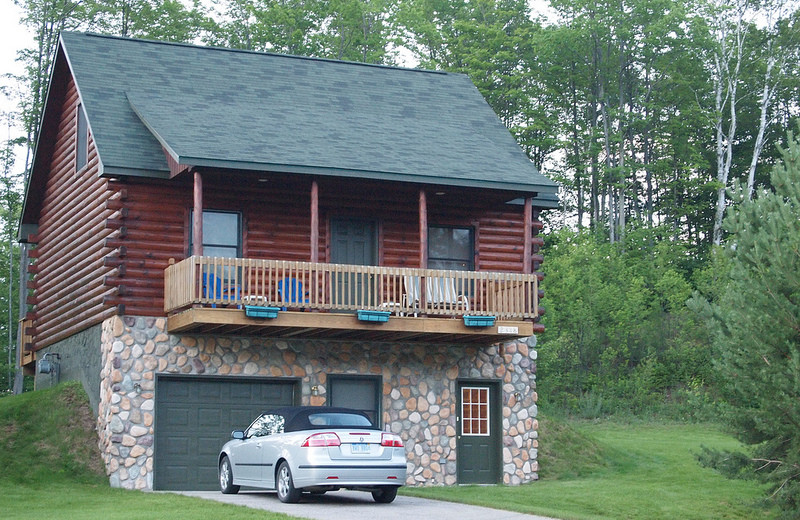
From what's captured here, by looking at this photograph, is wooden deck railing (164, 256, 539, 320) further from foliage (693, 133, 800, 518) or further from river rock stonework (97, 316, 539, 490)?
foliage (693, 133, 800, 518)

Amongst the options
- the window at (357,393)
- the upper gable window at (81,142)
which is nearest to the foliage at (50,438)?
the window at (357,393)

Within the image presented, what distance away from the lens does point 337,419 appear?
18.1 m

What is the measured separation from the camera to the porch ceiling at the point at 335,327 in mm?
20906

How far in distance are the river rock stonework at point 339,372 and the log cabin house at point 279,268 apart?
0.04 metres

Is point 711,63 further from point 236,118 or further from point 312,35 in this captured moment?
point 236,118

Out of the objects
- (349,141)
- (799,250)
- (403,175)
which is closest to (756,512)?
(799,250)

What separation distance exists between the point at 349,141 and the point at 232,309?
503 centimetres

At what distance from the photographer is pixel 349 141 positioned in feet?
79.3

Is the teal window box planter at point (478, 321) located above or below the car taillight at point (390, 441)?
above

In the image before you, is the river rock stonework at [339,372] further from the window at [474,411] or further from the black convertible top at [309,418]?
the black convertible top at [309,418]

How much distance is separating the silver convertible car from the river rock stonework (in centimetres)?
414

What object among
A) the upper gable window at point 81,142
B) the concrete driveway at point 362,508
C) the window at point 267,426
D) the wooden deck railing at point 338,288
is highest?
the upper gable window at point 81,142

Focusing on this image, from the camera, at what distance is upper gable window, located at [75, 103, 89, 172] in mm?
25578

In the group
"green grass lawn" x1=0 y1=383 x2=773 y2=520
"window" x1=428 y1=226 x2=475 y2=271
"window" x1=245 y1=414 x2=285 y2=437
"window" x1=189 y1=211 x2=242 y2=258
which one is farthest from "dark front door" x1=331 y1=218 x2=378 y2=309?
"window" x1=245 y1=414 x2=285 y2=437
